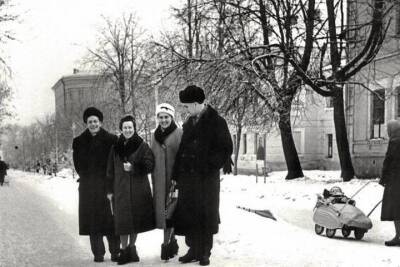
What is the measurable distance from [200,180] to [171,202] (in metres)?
0.47

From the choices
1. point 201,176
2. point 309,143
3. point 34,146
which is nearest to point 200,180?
point 201,176

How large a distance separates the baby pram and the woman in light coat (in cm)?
390

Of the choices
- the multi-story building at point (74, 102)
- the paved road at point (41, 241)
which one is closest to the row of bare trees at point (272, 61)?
the paved road at point (41, 241)

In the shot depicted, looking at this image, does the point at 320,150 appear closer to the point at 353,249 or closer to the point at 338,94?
the point at 338,94

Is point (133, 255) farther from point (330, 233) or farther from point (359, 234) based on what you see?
point (359, 234)

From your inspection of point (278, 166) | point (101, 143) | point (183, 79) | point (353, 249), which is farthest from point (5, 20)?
point (278, 166)

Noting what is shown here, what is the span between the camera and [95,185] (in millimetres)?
7484

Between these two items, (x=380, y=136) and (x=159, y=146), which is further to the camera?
(x=380, y=136)

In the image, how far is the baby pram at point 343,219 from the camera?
10.1 meters

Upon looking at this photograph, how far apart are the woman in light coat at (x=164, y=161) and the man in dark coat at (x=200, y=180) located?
0.27m

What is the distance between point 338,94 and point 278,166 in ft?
69.9

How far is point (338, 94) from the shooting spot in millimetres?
20281

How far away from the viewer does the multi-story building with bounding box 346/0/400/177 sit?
2225 cm

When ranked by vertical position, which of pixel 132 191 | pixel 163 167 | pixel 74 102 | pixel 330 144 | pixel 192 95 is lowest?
pixel 330 144
